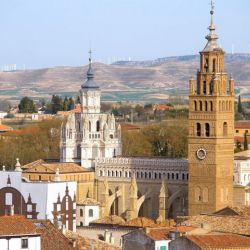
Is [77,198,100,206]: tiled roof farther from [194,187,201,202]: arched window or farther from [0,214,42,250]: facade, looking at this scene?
[0,214,42,250]: facade

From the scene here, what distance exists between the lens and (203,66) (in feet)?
239

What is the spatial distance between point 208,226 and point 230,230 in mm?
1248

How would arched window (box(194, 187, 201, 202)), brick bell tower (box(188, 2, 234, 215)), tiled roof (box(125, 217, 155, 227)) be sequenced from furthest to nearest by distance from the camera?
arched window (box(194, 187, 201, 202)) → brick bell tower (box(188, 2, 234, 215)) → tiled roof (box(125, 217, 155, 227))

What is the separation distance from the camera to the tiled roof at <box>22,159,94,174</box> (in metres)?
75.7

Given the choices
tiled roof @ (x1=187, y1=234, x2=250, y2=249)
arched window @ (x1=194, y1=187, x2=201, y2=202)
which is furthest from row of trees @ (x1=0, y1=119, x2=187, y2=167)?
tiled roof @ (x1=187, y1=234, x2=250, y2=249)

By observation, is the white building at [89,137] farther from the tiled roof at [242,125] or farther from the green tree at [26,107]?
the green tree at [26,107]

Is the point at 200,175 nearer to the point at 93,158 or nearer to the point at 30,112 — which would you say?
the point at 93,158

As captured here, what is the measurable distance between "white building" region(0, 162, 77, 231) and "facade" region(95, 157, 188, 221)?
212 inches

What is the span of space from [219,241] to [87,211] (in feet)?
89.6

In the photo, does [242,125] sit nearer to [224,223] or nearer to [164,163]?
[164,163]

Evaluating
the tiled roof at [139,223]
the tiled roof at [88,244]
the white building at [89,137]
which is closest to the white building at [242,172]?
the white building at [89,137]

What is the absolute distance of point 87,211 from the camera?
7144cm

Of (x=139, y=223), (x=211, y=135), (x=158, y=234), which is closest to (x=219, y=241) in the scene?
(x=158, y=234)

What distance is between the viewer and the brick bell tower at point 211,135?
234ft
